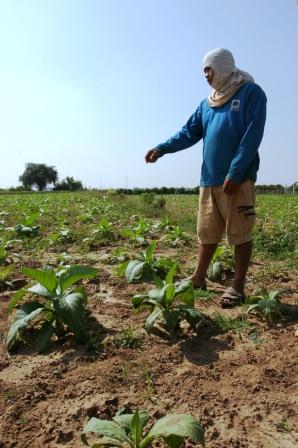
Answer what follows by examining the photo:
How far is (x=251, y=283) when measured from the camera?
13.4 feet

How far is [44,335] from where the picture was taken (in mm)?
2752


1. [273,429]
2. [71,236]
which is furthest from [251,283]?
[71,236]

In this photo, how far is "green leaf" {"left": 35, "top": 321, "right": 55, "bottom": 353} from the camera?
2.69 metres

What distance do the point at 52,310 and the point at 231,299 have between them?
1349 mm

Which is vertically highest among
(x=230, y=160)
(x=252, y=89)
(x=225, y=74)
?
(x=225, y=74)

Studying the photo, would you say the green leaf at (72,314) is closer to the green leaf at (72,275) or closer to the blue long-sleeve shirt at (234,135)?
the green leaf at (72,275)

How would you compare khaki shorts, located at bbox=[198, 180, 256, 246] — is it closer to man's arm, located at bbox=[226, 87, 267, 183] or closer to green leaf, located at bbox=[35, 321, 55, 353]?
man's arm, located at bbox=[226, 87, 267, 183]

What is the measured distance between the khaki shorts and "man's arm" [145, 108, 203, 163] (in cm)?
54

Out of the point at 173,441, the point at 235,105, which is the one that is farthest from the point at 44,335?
the point at 235,105

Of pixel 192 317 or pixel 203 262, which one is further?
pixel 203 262

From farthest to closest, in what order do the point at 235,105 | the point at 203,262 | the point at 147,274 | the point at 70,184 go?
the point at 70,184 < the point at 147,274 < the point at 203,262 < the point at 235,105

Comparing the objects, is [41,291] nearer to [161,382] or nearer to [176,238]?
[161,382]

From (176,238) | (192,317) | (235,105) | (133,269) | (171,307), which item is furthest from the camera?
(176,238)

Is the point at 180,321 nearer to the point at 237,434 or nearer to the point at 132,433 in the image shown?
the point at 237,434
